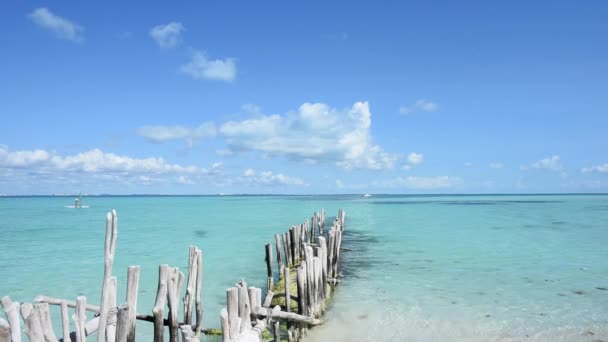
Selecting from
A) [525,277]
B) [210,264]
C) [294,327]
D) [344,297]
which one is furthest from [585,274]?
[210,264]

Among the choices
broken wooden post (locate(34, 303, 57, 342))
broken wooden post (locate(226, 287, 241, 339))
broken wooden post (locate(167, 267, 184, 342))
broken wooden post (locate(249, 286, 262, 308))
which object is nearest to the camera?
broken wooden post (locate(34, 303, 57, 342))

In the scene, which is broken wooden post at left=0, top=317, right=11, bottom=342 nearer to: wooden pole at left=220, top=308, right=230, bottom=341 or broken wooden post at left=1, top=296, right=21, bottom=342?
broken wooden post at left=1, top=296, right=21, bottom=342

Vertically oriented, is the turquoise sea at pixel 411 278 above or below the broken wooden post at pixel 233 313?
below

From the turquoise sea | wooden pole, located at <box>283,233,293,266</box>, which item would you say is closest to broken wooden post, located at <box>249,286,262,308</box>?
the turquoise sea

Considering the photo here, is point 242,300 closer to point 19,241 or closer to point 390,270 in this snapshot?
point 390,270

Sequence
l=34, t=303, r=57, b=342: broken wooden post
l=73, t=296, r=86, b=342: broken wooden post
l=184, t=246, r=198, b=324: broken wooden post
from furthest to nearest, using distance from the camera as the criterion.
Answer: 1. l=184, t=246, r=198, b=324: broken wooden post
2. l=73, t=296, r=86, b=342: broken wooden post
3. l=34, t=303, r=57, b=342: broken wooden post

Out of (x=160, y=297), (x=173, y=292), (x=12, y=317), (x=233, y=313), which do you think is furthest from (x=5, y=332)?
(x=233, y=313)

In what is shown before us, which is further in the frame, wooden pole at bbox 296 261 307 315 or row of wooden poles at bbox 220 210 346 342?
wooden pole at bbox 296 261 307 315

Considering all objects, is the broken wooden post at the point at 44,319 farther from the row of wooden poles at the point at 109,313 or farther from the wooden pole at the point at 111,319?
the wooden pole at the point at 111,319

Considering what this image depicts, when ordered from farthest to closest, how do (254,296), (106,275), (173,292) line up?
(254,296), (173,292), (106,275)

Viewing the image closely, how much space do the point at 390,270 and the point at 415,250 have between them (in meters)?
5.86

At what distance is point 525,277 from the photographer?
15555mm

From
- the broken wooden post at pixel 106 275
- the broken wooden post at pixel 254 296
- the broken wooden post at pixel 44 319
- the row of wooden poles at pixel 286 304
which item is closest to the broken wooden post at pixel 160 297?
the broken wooden post at pixel 106 275

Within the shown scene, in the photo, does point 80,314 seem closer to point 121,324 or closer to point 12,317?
point 121,324
